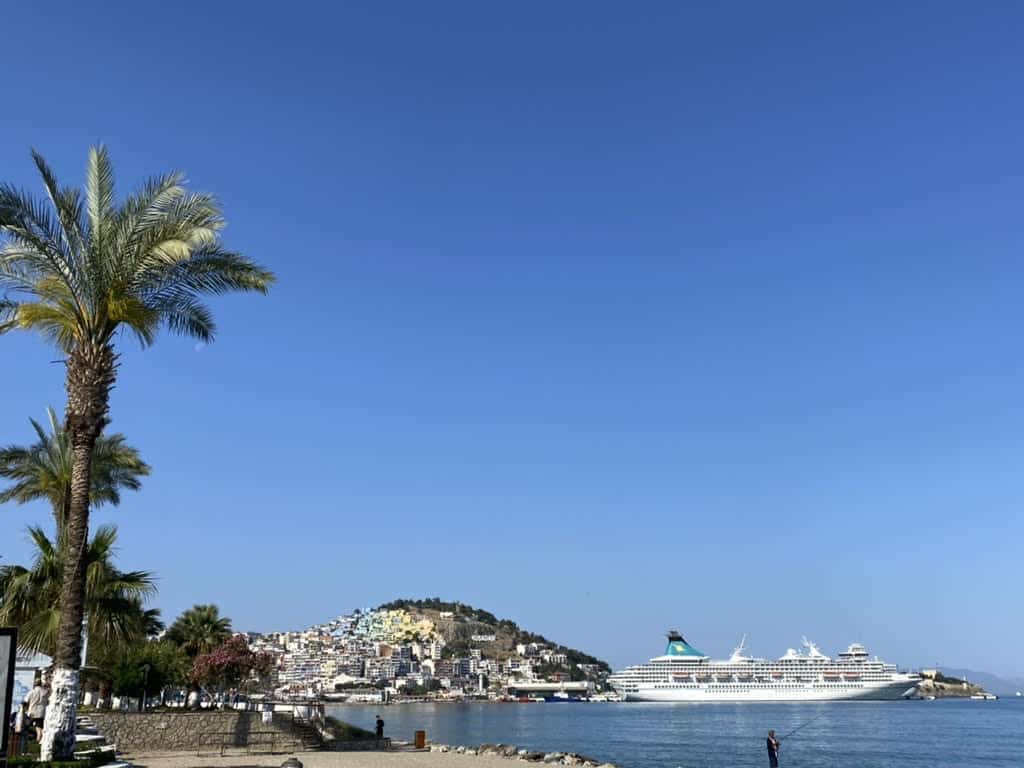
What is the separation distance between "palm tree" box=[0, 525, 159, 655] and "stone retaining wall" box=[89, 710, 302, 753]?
3626mm

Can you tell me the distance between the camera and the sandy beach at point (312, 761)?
68.1ft

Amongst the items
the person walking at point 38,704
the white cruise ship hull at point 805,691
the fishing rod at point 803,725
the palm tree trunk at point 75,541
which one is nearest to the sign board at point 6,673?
the palm tree trunk at point 75,541

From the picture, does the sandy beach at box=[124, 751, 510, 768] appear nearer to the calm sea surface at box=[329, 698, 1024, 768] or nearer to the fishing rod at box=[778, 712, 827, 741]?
the calm sea surface at box=[329, 698, 1024, 768]

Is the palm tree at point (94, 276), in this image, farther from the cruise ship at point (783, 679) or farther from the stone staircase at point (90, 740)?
Result: the cruise ship at point (783, 679)

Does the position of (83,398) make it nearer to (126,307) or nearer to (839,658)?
(126,307)

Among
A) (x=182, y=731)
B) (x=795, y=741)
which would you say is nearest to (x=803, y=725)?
(x=795, y=741)

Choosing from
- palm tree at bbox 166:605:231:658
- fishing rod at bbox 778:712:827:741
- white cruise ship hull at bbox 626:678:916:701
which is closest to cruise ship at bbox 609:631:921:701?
white cruise ship hull at bbox 626:678:916:701

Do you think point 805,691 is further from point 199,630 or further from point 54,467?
point 54,467

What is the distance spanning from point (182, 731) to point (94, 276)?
56.5 feet

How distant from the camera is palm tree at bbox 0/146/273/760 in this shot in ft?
45.8

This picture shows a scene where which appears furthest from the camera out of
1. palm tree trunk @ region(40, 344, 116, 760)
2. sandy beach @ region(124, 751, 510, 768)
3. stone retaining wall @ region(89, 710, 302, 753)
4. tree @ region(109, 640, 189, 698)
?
tree @ region(109, 640, 189, 698)

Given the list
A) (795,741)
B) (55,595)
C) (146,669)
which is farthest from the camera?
(795,741)

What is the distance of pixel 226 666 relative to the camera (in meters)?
36.1

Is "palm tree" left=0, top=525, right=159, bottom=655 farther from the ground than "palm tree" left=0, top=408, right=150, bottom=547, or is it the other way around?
"palm tree" left=0, top=408, right=150, bottom=547
